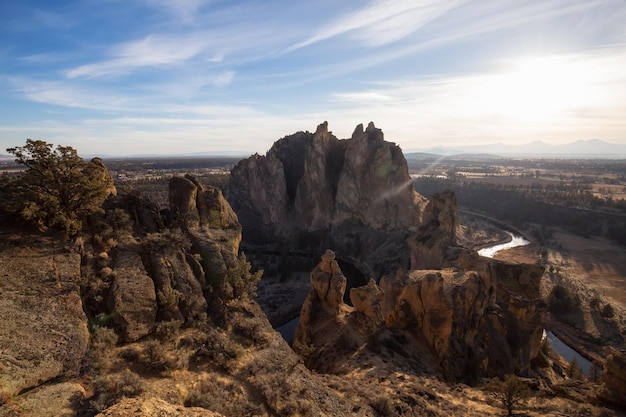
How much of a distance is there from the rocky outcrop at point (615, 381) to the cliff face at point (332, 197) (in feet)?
151

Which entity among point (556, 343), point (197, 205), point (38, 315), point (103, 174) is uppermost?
point (103, 174)

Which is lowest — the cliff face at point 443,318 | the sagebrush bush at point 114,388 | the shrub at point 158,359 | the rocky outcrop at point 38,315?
the cliff face at point 443,318

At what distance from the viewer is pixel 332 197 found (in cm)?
7988

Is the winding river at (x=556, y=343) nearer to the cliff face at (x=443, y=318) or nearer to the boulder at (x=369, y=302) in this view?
the cliff face at (x=443, y=318)

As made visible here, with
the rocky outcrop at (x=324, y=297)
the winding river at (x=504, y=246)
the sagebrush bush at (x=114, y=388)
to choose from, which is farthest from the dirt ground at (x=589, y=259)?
the sagebrush bush at (x=114, y=388)

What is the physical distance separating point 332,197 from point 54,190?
6821 cm

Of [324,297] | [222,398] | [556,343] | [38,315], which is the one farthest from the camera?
[556,343]

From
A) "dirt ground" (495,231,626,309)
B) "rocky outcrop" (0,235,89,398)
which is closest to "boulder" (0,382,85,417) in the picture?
"rocky outcrop" (0,235,89,398)

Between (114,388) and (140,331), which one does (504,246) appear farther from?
(114,388)

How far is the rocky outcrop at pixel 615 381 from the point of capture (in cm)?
1438

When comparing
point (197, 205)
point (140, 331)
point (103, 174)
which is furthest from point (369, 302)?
point (103, 174)

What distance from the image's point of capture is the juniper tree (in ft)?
41.3

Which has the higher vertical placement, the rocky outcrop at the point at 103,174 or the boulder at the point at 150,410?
the rocky outcrop at the point at 103,174

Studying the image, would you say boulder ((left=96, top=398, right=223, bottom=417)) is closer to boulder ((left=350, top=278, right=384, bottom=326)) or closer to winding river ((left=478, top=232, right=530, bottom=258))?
boulder ((left=350, top=278, right=384, bottom=326))
